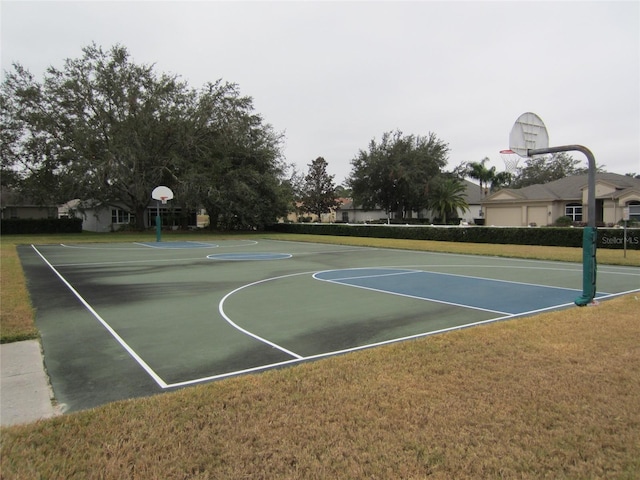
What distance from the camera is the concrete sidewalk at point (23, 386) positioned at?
3.82 meters

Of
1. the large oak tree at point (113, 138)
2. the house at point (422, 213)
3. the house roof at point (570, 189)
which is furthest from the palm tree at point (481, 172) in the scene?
the large oak tree at point (113, 138)

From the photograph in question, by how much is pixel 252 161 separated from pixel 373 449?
41.3 metres

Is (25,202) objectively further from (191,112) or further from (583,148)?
(583,148)

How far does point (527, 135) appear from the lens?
8.48 m

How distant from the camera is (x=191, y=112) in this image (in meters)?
38.8

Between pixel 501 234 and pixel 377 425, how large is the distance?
24.4 meters

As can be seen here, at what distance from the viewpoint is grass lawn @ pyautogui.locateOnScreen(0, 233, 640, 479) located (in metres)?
2.87

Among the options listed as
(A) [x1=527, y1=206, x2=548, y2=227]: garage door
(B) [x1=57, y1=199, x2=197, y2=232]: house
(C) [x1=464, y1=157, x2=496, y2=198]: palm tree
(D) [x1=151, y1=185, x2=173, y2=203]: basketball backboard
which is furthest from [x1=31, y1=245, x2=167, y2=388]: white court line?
(C) [x1=464, y1=157, x2=496, y2=198]: palm tree

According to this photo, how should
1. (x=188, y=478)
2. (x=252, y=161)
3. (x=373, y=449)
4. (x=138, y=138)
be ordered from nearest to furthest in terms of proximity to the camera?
(x=188, y=478) → (x=373, y=449) → (x=138, y=138) → (x=252, y=161)

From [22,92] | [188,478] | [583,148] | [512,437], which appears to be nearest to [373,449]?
[512,437]

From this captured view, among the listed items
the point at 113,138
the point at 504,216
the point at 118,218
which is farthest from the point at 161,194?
the point at 504,216

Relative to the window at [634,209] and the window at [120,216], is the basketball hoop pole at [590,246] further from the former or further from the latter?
the window at [120,216]

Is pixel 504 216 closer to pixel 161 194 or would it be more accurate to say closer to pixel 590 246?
pixel 161 194

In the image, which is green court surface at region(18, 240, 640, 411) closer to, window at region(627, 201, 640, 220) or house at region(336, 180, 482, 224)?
window at region(627, 201, 640, 220)
